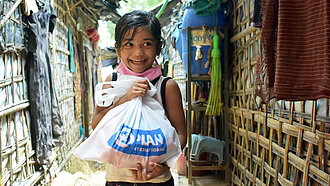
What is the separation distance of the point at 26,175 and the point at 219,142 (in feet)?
8.62

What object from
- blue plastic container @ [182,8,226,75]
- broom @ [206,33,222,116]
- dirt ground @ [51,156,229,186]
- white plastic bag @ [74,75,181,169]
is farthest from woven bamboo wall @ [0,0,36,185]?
broom @ [206,33,222,116]

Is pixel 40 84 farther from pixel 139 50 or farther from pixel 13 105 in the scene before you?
pixel 139 50

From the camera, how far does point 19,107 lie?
2.77 meters

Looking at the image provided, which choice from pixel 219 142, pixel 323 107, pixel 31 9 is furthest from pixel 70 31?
pixel 323 107

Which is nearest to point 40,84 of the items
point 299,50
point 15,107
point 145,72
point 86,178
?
point 15,107

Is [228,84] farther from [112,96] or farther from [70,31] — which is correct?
[70,31]

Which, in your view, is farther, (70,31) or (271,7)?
(70,31)

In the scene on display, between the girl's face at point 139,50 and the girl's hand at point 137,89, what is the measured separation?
0.12 metres

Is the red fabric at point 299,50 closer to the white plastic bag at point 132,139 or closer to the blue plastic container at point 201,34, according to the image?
the white plastic bag at point 132,139

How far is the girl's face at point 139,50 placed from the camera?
133 cm

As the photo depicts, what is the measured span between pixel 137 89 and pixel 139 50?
211 mm

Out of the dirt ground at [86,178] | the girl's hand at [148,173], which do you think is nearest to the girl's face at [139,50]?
the girl's hand at [148,173]

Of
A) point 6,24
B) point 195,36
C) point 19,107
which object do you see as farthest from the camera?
point 195,36

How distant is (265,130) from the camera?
2656mm
